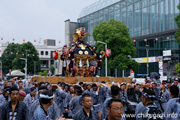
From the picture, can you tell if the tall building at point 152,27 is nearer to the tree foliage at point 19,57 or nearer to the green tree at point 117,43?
the green tree at point 117,43

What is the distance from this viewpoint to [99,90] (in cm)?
1059

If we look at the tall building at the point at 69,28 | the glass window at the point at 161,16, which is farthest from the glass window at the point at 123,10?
the tall building at the point at 69,28

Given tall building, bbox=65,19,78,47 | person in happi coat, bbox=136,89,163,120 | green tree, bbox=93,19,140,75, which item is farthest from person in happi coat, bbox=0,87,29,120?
tall building, bbox=65,19,78,47

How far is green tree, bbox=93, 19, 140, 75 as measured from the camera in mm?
34188

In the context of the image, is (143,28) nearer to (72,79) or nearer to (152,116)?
(72,79)

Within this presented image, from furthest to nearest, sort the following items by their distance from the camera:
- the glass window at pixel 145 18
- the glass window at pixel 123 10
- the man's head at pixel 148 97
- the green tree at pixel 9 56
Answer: the green tree at pixel 9 56
the glass window at pixel 123 10
the glass window at pixel 145 18
the man's head at pixel 148 97

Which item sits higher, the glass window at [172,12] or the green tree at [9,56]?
the glass window at [172,12]

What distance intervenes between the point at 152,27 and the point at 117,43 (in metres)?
9.87

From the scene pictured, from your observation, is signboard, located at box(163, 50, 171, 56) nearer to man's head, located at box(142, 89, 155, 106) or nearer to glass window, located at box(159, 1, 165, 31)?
glass window, located at box(159, 1, 165, 31)

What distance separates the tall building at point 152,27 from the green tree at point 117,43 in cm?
507

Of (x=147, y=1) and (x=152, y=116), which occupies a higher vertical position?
(x=147, y=1)

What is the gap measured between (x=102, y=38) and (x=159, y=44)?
11.7 metres

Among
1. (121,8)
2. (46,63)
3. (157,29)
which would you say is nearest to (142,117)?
(157,29)

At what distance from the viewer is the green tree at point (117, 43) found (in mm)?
34188
